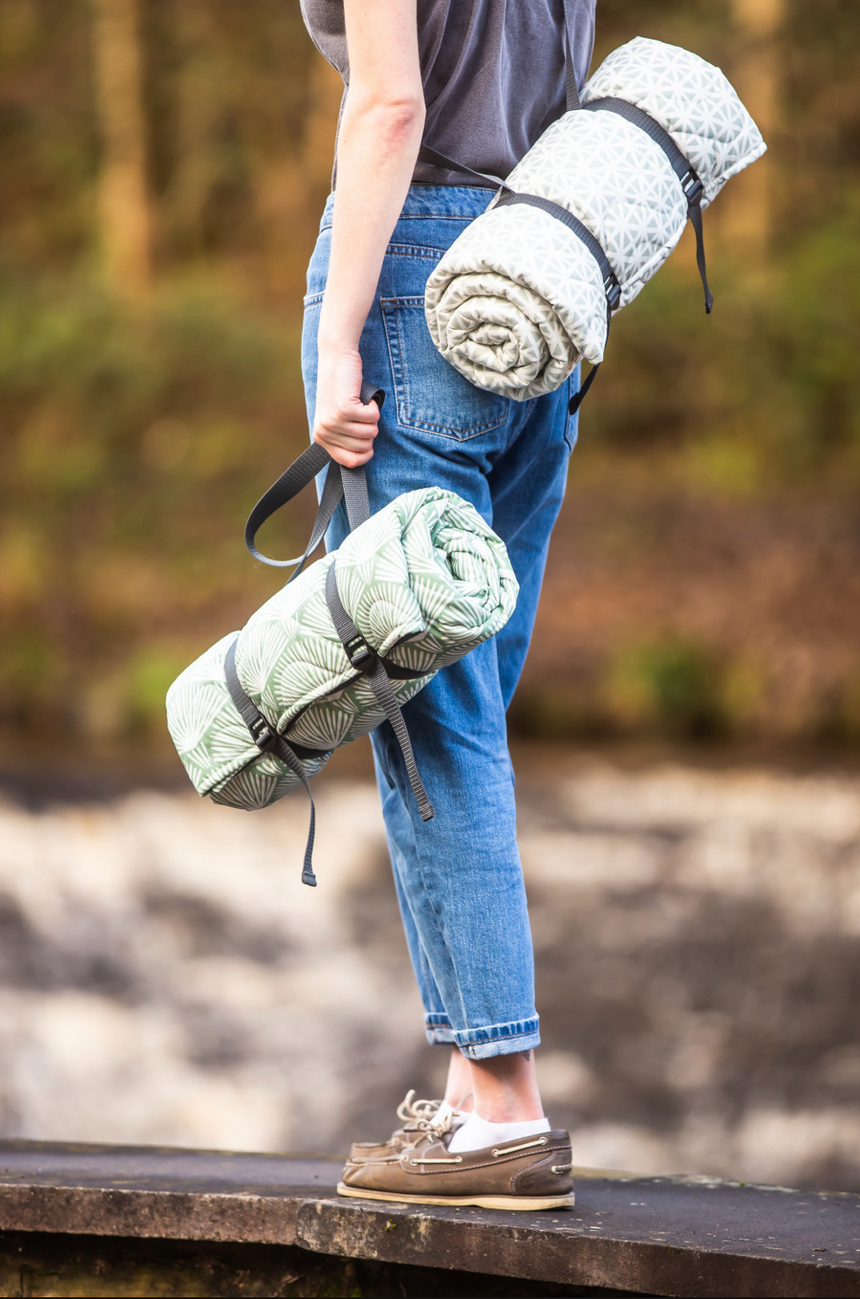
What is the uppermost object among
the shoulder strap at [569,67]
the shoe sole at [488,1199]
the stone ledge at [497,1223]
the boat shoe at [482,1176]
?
the shoulder strap at [569,67]

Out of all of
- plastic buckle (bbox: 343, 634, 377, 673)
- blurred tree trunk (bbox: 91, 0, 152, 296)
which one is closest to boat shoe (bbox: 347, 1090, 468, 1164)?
plastic buckle (bbox: 343, 634, 377, 673)

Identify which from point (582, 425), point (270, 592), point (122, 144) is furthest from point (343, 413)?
point (122, 144)

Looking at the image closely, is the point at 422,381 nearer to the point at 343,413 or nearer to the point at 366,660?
the point at 343,413

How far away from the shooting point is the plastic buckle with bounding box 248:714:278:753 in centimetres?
175

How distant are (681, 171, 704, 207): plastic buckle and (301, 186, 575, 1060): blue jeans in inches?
11.3

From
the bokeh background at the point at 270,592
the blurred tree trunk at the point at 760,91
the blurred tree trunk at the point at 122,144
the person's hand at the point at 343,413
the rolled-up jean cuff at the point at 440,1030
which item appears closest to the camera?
the person's hand at the point at 343,413

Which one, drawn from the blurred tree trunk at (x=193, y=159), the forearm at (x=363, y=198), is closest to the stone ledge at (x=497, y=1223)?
the forearm at (x=363, y=198)

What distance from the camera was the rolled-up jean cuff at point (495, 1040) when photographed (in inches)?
70.7

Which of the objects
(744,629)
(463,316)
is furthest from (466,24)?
(744,629)

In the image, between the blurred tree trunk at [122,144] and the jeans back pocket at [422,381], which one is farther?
the blurred tree trunk at [122,144]

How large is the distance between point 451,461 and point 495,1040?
80 centimetres

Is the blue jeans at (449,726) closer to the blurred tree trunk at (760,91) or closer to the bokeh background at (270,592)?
the bokeh background at (270,592)

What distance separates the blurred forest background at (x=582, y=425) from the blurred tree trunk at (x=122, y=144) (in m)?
0.04

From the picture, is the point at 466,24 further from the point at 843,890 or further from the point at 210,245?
the point at 210,245
